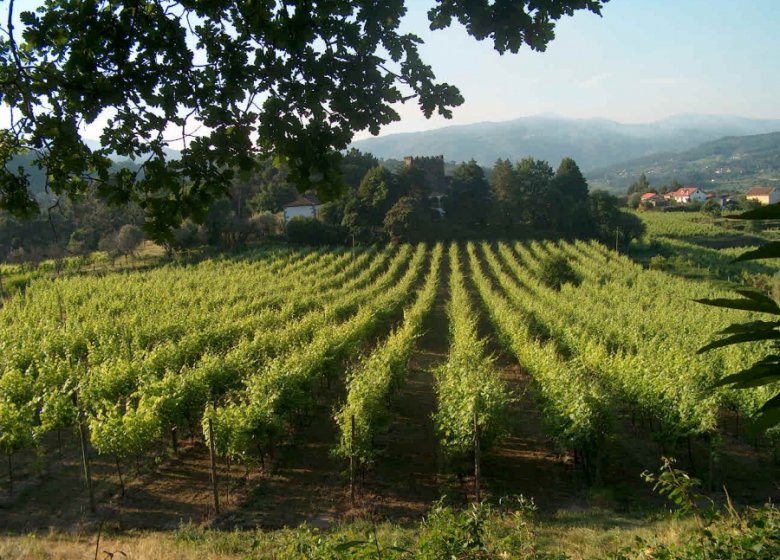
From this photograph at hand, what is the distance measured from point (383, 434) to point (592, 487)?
4.41m

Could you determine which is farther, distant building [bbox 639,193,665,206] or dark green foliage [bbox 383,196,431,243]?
distant building [bbox 639,193,665,206]

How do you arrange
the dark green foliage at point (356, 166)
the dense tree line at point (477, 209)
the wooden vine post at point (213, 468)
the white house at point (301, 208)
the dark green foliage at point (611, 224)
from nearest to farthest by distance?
the wooden vine post at point (213, 468)
the dark green foliage at point (611, 224)
the dense tree line at point (477, 209)
the white house at point (301, 208)
the dark green foliage at point (356, 166)

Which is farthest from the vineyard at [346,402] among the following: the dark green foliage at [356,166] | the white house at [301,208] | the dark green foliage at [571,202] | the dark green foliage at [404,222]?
the dark green foliage at [356,166]

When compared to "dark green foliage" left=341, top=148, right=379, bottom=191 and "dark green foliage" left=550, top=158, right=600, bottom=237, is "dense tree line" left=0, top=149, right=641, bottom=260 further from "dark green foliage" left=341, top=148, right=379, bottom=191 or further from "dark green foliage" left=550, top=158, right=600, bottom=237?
"dark green foliage" left=341, top=148, right=379, bottom=191


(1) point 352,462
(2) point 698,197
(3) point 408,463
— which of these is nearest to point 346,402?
(3) point 408,463

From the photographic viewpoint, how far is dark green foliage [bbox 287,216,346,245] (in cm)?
4600

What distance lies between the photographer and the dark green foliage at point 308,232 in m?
46.0

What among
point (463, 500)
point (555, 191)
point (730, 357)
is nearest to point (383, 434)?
point (463, 500)

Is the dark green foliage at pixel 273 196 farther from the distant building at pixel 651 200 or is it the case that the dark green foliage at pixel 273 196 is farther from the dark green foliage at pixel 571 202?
the distant building at pixel 651 200

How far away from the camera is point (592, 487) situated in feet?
31.0

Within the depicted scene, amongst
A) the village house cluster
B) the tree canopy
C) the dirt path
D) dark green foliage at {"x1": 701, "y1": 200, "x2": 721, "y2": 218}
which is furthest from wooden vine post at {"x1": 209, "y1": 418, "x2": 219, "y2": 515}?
the village house cluster

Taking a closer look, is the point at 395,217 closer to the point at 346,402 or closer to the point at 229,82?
the point at 346,402

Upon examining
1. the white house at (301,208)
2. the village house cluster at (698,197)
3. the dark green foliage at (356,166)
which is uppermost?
the dark green foliage at (356,166)

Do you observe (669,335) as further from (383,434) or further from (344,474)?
(344,474)
